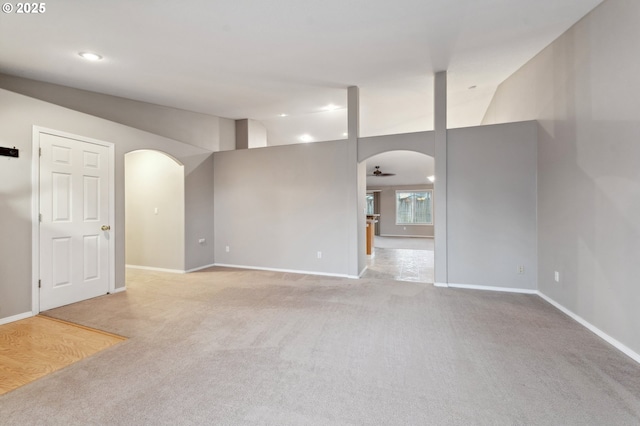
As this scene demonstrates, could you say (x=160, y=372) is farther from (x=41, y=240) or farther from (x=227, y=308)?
(x=41, y=240)

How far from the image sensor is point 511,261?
12.8ft

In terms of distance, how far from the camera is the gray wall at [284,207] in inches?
188

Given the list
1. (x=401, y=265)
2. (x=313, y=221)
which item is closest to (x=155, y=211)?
(x=313, y=221)

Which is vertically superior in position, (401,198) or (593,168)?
(401,198)

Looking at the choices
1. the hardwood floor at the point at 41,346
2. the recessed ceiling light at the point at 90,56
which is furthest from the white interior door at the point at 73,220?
the recessed ceiling light at the point at 90,56

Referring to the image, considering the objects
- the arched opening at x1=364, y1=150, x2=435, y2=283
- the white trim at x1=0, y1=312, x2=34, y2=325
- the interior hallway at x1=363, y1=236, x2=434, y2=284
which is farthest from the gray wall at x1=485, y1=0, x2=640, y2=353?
the white trim at x1=0, y1=312, x2=34, y2=325

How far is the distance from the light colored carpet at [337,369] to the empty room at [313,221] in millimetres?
18

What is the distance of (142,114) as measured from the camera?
472cm

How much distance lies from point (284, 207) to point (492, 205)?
11.1 ft

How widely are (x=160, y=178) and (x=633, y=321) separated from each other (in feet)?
21.6

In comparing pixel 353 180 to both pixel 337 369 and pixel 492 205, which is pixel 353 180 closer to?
pixel 492 205

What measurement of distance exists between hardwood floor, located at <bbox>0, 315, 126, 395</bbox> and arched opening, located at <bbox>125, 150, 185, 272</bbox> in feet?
7.29

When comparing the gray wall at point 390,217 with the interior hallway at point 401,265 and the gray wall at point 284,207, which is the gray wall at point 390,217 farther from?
the gray wall at point 284,207
